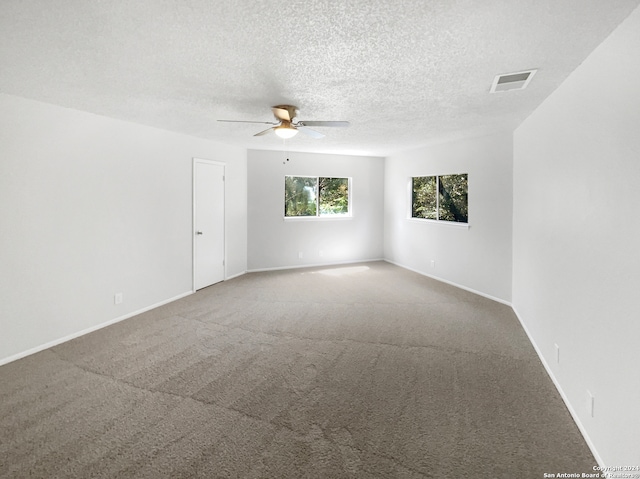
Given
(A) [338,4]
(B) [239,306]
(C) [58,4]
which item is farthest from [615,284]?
(B) [239,306]

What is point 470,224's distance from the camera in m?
5.43

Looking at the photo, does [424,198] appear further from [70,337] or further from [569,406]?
[70,337]

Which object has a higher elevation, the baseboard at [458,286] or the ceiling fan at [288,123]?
the ceiling fan at [288,123]

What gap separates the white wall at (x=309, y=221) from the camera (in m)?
6.81

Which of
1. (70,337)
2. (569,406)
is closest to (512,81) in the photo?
(569,406)

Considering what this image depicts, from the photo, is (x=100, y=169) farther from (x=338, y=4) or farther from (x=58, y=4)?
(x=338, y=4)

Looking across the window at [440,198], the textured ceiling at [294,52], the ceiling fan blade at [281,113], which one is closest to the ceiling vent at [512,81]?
the textured ceiling at [294,52]

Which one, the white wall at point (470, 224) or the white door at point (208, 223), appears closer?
the white wall at point (470, 224)

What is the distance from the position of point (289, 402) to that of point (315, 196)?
5.41 metres

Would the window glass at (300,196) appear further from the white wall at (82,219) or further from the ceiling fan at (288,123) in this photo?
the ceiling fan at (288,123)

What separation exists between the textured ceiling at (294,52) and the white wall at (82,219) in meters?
0.37

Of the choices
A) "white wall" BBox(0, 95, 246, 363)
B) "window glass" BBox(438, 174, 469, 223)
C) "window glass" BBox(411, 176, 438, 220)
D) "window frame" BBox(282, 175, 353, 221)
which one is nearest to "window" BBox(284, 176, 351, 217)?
"window frame" BBox(282, 175, 353, 221)

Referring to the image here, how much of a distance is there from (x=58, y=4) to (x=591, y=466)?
366 cm

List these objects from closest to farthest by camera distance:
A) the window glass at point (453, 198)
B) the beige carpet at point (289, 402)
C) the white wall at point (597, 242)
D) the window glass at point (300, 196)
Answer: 1. the white wall at point (597, 242)
2. the beige carpet at point (289, 402)
3. the window glass at point (453, 198)
4. the window glass at point (300, 196)
